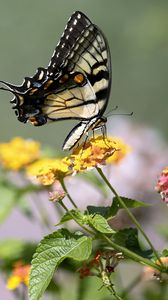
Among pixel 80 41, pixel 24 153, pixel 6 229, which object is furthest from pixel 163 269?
pixel 6 229

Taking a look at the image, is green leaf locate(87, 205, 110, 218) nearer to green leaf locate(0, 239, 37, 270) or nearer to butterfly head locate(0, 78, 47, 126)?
butterfly head locate(0, 78, 47, 126)

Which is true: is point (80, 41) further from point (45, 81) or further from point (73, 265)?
point (73, 265)

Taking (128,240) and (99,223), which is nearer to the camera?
(99,223)

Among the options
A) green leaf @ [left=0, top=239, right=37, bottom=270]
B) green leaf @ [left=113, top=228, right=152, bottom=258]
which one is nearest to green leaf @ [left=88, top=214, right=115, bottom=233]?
green leaf @ [left=113, top=228, right=152, bottom=258]

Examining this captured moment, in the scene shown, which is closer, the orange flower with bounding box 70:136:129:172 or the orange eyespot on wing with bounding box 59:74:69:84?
the orange flower with bounding box 70:136:129:172

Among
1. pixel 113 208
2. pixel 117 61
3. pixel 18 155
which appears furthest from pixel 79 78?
pixel 117 61

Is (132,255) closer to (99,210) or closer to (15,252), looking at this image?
(99,210)
